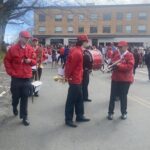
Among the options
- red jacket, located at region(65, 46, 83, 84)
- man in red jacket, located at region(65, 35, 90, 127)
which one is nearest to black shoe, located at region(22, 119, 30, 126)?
man in red jacket, located at region(65, 35, 90, 127)

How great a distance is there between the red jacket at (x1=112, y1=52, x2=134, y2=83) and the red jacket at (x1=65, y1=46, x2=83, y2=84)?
105 cm

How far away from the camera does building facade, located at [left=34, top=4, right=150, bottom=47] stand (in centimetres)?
7674

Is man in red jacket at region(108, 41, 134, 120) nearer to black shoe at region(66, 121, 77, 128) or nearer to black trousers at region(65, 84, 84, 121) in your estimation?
black trousers at region(65, 84, 84, 121)

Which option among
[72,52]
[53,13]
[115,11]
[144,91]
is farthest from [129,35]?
[72,52]

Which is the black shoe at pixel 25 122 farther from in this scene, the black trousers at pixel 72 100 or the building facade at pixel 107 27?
the building facade at pixel 107 27

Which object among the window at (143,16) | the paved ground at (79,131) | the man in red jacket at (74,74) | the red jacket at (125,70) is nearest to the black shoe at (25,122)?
the paved ground at (79,131)

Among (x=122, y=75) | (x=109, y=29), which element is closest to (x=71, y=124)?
(x=122, y=75)

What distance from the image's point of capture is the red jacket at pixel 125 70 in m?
9.24

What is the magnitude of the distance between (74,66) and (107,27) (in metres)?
71.0

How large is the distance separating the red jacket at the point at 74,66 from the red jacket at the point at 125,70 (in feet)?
3.43

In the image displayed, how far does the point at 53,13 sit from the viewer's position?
36406mm

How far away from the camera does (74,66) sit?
339 inches

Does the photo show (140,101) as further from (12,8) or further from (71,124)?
(12,8)

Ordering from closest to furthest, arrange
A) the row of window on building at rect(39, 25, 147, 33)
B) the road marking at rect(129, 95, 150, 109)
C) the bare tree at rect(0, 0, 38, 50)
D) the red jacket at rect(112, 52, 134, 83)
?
the red jacket at rect(112, 52, 134, 83) < the road marking at rect(129, 95, 150, 109) < the bare tree at rect(0, 0, 38, 50) < the row of window on building at rect(39, 25, 147, 33)
